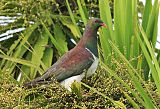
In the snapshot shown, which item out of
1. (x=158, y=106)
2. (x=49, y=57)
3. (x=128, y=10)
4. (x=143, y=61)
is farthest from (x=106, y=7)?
(x=49, y=57)

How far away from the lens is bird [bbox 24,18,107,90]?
9.18 feet

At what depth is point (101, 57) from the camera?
10.3 ft

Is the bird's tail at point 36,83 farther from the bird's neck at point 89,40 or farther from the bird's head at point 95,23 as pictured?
the bird's head at point 95,23

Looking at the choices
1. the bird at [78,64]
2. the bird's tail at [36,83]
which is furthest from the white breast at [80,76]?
the bird's tail at [36,83]

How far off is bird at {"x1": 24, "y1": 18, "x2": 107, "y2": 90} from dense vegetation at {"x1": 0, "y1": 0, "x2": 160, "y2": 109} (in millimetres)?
56

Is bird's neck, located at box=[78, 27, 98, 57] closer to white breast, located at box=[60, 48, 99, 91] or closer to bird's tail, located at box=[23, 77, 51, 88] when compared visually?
white breast, located at box=[60, 48, 99, 91]

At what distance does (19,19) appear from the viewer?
487 centimetres

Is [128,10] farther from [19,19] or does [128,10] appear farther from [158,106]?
[19,19]

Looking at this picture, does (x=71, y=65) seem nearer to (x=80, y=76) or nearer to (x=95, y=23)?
(x=80, y=76)

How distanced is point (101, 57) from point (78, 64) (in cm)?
27

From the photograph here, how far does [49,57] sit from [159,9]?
1.74 meters

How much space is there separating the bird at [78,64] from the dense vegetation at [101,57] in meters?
0.06

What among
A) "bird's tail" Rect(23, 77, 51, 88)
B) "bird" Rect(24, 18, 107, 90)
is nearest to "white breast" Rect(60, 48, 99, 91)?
"bird" Rect(24, 18, 107, 90)

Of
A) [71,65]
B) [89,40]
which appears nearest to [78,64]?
[71,65]
